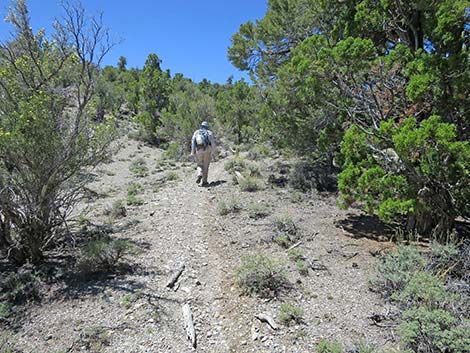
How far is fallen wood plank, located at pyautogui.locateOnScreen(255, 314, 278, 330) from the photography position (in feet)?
13.9

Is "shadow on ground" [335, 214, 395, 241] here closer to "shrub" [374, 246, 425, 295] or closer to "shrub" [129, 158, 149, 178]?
"shrub" [374, 246, 425, 295]

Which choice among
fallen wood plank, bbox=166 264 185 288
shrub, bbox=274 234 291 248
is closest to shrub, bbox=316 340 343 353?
fallen wood plank, bbox=166 264 185 288

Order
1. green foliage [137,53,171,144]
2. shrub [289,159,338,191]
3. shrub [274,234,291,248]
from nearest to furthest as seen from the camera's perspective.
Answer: shrub [274,234,291,248], shrub [289,159,338,191], green foliage [137,53,171,144]

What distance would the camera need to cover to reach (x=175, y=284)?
17.5ft

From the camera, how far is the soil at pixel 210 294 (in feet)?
13.4

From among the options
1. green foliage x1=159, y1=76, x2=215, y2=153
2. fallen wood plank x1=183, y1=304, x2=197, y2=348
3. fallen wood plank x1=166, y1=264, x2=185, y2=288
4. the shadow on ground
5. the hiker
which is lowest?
fallen wood plank x1=183, y1=304, x2=197, y2=348

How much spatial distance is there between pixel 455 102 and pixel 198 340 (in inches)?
228

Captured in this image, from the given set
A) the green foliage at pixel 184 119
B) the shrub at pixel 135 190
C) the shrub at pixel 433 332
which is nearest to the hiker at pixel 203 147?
the shrub at pixel 135 190

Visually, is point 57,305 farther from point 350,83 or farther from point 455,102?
point 455,102

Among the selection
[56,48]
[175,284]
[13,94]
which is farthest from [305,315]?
[56,48]

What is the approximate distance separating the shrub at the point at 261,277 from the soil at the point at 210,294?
126 millimetres

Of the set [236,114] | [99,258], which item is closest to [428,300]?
[99,258]

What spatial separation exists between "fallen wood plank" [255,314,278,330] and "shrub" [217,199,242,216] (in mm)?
4102

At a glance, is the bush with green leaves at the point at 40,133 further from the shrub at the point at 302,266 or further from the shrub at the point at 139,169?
the shrub at the point at 139,169
